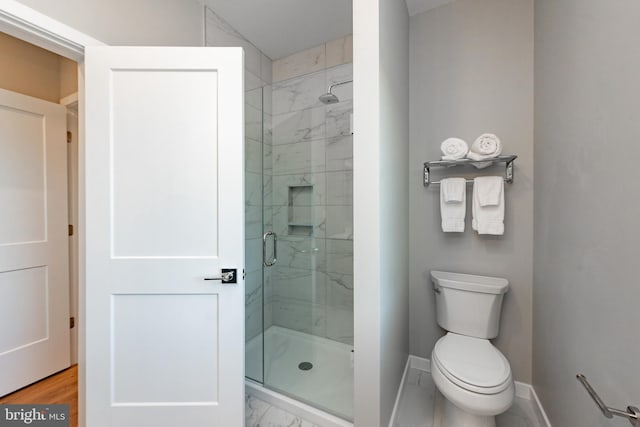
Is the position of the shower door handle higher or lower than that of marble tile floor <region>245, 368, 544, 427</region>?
higher

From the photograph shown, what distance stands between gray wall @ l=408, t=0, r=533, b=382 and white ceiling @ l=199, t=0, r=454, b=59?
0.33 meters

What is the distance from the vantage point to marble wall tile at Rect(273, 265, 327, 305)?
2.09 meters

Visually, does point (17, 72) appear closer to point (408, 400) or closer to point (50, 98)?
point (50, 98)

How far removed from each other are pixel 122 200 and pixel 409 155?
6.09 feet

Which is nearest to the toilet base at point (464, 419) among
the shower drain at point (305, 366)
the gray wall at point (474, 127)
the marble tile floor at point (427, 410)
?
the marble tile floor at point (427, 410)

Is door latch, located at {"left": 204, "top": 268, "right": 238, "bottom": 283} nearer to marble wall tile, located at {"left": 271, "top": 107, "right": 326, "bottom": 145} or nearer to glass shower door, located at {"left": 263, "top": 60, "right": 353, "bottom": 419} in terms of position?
glass shower door, located at {"left": 263, "top": 60, "right": 353, "bottom": 419}

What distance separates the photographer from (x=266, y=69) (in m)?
2.54

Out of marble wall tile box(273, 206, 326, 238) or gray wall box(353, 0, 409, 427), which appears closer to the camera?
gray wall box(353, 0, 409, 427)

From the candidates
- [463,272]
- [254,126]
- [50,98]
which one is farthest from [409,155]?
[50,98]

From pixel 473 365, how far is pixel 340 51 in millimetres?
2430

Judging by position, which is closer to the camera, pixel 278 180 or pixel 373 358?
pixel 373 358

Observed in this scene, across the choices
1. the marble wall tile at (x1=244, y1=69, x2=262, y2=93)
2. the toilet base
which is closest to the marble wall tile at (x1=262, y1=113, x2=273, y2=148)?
the marble wall tile at (x1=244, y1=69, x2=262, y2=93)

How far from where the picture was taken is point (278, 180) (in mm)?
2068

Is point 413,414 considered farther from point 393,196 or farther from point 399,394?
point 393,196
